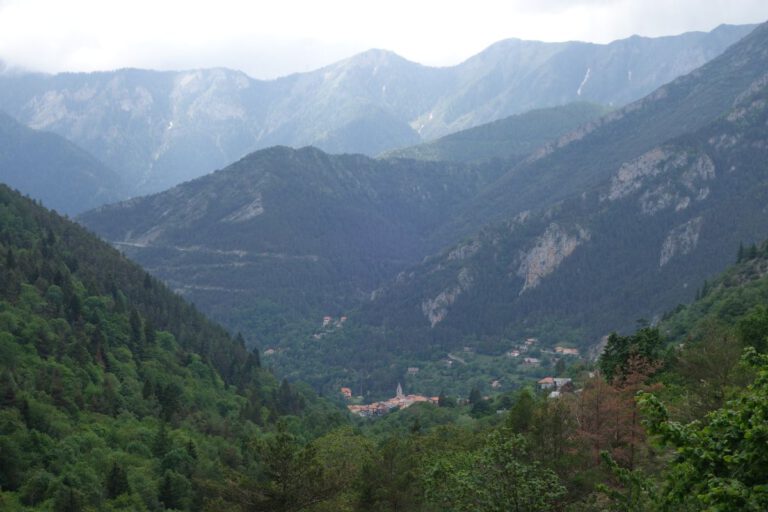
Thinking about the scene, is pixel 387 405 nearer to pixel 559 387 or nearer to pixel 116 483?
pixel 559 387

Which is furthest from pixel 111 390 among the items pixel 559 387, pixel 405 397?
pixel 405 397

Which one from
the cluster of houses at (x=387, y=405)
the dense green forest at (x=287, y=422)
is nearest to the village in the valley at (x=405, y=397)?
the cluster of houses at (x=387, y=405)

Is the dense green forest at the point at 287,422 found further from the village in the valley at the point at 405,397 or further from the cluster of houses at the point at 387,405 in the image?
the village in the valley at the point at 405,397

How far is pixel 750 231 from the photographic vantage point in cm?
18838

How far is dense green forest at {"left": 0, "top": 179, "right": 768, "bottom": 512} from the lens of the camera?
2220 centimetres

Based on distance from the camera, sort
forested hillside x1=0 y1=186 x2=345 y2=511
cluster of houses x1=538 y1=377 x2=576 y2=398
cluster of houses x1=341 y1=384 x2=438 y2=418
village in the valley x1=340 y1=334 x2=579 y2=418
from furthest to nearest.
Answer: cluster of houses x1=341 y1=384 x2=438 y2=418
village in the valley x1=340 y1=334 x2=579 y2=418
cluster of houses x1=538 y1=377 x2=576 y2=398
forested hillside x1=0 y1=186 x2=345 y2=511

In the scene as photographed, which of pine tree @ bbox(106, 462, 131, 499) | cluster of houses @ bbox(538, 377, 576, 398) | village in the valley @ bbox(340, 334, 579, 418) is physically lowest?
village in the valley @ bbox(340, 334, 579, 418)

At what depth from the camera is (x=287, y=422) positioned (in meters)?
75.8

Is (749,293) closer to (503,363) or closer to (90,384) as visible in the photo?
(90,384)

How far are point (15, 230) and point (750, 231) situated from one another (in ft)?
535

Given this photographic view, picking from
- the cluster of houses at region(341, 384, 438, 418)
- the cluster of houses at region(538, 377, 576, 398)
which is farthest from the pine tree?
the cluster of houses at region(341, 384, 438, 418)

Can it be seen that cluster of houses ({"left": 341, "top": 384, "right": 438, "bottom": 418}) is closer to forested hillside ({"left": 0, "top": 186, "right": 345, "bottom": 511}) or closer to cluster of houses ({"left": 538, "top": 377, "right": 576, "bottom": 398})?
forested hillside ({"left": 0, "top": 186, "right": 345, "bottom": 511})

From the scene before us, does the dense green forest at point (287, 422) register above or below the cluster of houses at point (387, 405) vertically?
above

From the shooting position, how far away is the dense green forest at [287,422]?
22.2 meters
